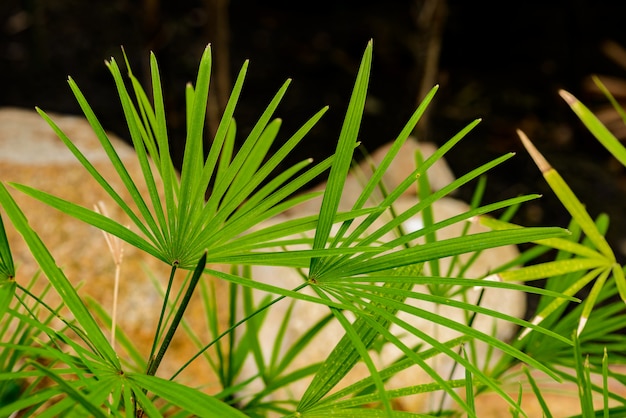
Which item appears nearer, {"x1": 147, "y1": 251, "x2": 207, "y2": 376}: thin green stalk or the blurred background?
{"x1": 147, "y1": 251, "x2": 207, "y2": 376}: thin green stalk

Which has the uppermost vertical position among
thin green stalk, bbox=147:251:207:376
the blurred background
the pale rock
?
the blurred background

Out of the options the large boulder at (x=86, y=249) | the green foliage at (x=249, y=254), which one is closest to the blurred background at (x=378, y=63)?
the large boulder at (x=86, y=249)

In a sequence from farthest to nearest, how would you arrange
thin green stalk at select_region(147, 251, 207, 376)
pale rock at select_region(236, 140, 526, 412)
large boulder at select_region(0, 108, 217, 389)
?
1. pale rock at select_region(236, 140, 526, 412)
2. large boulder at select_region(0, 108, 217, 389)
3. thin green stalk at select_region(147, 251, 207, 376)

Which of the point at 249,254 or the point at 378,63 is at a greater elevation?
the point at 378,63

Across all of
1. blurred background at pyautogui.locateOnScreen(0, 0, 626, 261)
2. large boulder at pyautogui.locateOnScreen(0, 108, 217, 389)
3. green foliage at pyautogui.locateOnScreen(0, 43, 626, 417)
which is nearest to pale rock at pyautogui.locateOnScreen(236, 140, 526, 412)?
large boulder at pyautogui.locateOnScreen(0, 108, 217, 389)

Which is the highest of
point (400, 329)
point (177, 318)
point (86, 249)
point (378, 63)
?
point (378, 63)

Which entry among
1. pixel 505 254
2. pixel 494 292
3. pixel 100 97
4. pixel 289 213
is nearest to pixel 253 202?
pixel 494 292

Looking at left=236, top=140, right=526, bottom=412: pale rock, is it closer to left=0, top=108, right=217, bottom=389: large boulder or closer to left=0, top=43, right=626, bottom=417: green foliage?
left=0, top=108, right=217, bottom=389: large boulder

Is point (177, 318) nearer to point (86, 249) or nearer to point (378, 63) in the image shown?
point (86, 249)

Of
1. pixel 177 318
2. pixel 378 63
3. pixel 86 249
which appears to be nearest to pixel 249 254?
pixel 177 318
